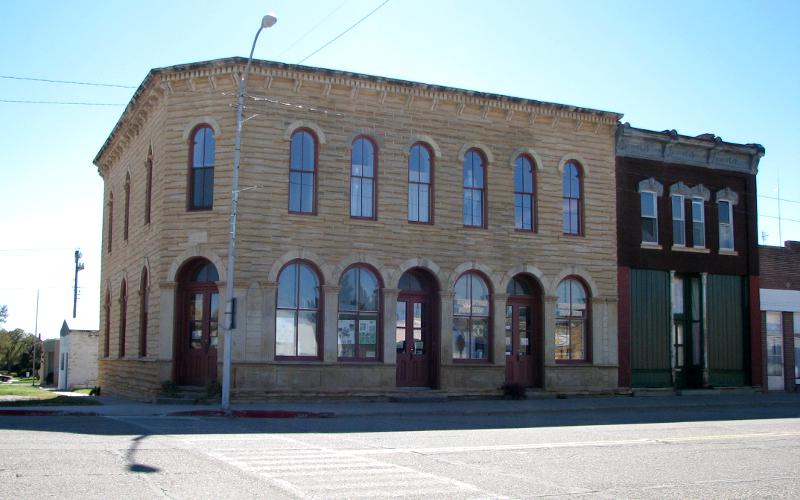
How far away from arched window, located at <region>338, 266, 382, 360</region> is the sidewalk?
A: 1.60m

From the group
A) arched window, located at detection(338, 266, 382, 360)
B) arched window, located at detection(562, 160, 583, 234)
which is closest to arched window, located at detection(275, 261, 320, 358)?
arched window, located at detection(338, 266, 382, 360)

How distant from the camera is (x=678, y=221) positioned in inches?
1144

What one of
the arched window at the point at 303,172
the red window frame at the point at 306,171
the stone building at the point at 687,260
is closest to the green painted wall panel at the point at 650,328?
the stone building at the point at 687,260

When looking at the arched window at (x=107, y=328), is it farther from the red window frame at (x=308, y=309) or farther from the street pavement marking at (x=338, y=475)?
the street pavement marking at (x=338, y=475)

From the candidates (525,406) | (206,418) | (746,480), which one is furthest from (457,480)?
(525,406)

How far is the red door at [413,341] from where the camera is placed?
24594mm

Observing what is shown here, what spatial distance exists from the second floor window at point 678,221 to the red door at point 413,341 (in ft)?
31.0

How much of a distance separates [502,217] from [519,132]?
2.72m

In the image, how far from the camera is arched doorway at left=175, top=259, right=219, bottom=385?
23219 millimetres

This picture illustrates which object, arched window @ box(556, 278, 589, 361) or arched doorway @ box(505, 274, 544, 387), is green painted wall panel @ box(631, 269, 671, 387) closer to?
arched window @ box(556, 278, 589, 361)

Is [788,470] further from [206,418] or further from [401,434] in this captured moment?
[206,418]

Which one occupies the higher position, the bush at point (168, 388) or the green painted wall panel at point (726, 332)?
the green painted wall panel at point (726, 332)

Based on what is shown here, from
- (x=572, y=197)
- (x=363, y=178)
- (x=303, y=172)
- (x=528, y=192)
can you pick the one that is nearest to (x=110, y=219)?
(x=303, y=172)

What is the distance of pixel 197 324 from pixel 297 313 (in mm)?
2816
